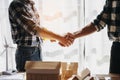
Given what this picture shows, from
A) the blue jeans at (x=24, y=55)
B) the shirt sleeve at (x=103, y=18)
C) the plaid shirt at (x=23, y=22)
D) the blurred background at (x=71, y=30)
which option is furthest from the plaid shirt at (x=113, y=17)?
the blurred background at (x=71, y=30)

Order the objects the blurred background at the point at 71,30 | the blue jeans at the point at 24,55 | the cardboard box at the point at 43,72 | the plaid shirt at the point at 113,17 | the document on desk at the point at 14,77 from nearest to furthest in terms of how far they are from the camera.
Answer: the cardboard box at the point at 43,72 → the document on desk at the point at 14,77 → the plaid shirt at the point at 113,17 → the blue jeans at the point at 24,55 → the blurred background at the point at 71,30

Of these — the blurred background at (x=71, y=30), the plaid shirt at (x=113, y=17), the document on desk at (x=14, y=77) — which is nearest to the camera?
the document on desk at (x=14, y=77)

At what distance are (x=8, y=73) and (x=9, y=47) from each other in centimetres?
141

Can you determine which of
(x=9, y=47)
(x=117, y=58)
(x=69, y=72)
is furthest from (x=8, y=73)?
(x=9, y=47)

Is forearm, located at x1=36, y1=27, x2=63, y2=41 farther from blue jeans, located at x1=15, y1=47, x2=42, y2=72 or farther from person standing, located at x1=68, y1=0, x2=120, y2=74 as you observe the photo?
person standing, located at x1=68, y1=0, x2=120, y2=74

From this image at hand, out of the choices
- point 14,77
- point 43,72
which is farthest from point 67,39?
point 43,72

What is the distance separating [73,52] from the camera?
3281 millimetres

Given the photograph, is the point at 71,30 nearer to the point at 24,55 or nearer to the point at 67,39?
the point at 67,39

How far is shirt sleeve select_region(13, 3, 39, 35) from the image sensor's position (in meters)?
2.05

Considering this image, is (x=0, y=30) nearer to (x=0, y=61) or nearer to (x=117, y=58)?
(x=0, y=61)

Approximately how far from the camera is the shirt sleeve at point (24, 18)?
6.72 ft

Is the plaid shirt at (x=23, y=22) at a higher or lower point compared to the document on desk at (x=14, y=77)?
higher

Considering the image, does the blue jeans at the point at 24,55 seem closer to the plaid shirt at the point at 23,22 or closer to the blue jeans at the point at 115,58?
the plaid shirt at the point at 23,22

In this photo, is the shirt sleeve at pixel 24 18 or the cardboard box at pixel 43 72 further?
the shirt sleeve at pixel 24 18
